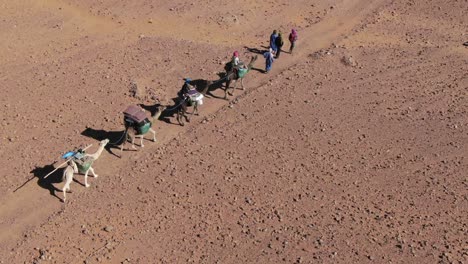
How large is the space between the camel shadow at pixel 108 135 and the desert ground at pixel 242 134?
0.24 feet

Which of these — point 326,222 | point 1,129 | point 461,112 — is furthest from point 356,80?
point 1,129

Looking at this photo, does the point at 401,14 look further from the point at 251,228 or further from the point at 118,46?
the point at 251,228

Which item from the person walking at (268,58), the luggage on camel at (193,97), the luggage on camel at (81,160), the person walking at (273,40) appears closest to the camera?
the luggage on camel at (81,160)

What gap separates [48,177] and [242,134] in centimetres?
680

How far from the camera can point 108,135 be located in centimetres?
1939

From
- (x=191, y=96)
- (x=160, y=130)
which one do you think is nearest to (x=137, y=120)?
(x=160, y=130)

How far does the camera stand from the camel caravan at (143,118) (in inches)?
653

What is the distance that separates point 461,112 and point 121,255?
13877mm

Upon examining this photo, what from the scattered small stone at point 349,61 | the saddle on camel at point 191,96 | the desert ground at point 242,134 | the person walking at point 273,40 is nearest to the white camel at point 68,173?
the desert ground at point 242,134

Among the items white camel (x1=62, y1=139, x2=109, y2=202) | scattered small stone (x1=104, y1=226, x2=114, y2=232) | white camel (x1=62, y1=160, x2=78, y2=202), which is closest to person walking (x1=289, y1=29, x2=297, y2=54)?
white camel (x1=62, y1=139, x2=109, y2=202)

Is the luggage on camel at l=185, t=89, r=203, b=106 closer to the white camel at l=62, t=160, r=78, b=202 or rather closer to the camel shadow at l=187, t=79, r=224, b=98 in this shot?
the camel shadow at l=187, t=79, r=224, b=98

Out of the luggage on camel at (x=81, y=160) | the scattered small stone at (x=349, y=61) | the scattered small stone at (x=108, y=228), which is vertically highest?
the luggage on camel at (x=81, y=160)

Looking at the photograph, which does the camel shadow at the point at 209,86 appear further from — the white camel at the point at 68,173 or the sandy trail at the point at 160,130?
the white camel at the point at 68,173

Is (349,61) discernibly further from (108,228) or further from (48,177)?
(48,177)
